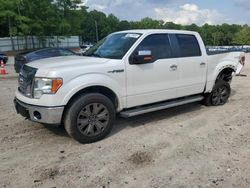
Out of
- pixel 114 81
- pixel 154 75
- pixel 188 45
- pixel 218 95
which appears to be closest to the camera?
pixel 114 81

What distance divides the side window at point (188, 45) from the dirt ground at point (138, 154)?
4.68ft

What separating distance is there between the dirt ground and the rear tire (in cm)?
87

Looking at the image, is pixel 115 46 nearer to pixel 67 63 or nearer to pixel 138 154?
pixel 67 63

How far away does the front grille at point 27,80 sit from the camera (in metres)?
4.48

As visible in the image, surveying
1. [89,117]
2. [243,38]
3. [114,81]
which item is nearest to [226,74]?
[114,81]

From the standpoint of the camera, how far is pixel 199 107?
696 centimetres

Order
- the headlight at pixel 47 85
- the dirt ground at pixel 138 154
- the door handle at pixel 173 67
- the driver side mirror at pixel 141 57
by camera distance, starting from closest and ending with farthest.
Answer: the dirt ground at pixel 138 154
the headlight at pixel 47 85
the driver side mirror at pixel 141 57
the door handle at pixel 173 67

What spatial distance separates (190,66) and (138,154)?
8.58 feet

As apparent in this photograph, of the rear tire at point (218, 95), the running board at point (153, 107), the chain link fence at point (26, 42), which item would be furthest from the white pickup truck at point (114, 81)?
the chain link fence at point (26, 42)

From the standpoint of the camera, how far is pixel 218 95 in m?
7.00

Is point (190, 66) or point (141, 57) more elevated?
point (141, 57)

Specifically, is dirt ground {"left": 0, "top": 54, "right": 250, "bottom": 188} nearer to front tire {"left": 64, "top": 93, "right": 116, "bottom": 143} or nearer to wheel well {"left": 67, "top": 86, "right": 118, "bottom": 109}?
front tire {"left": 64, "top": 93, "right": 116, "bottom": 143}

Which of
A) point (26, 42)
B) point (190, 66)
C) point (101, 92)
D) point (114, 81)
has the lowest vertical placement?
point (101, 92)

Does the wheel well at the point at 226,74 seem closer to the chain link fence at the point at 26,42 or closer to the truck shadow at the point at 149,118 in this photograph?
the truck shadow at the point at 149,118
